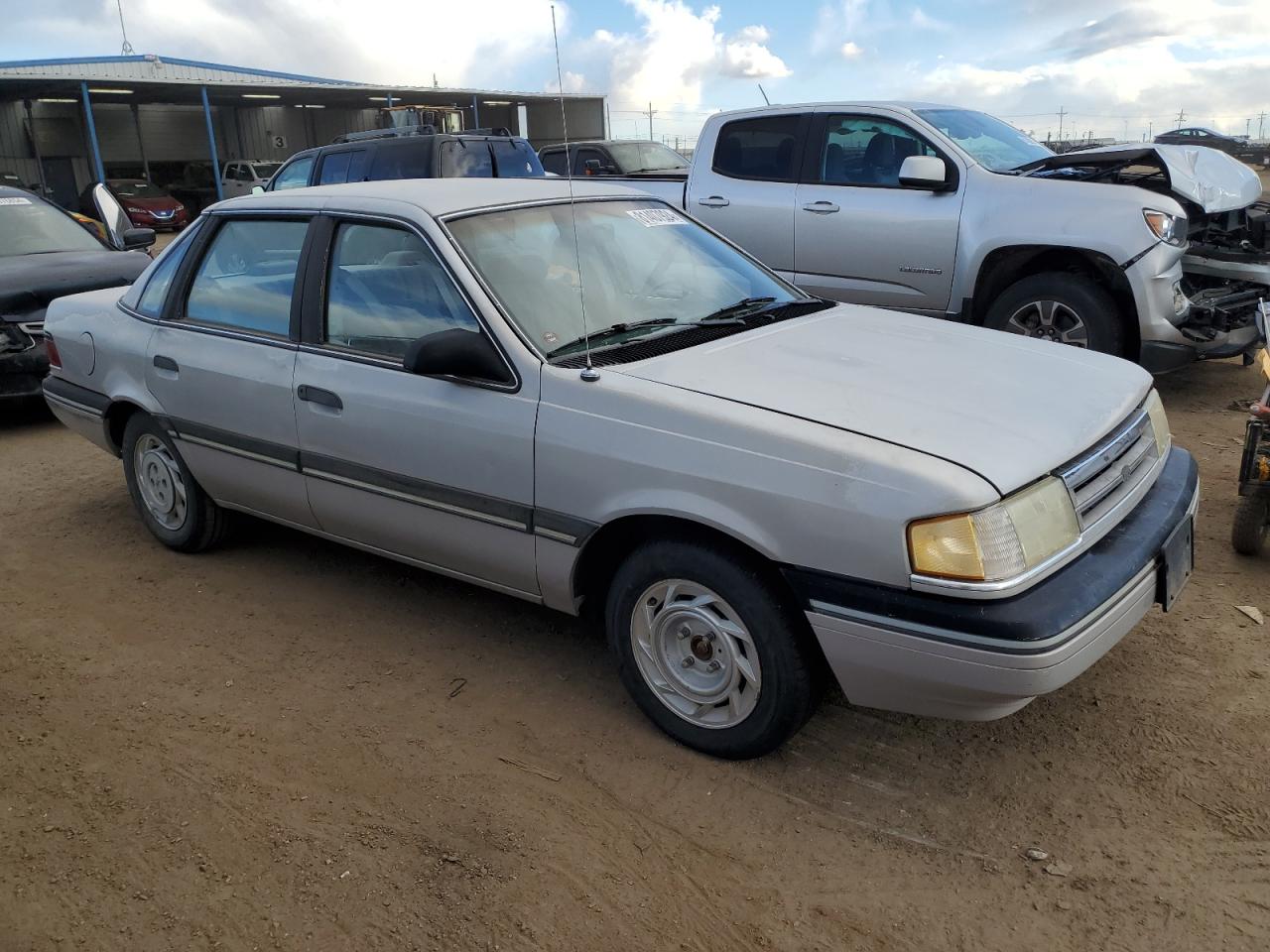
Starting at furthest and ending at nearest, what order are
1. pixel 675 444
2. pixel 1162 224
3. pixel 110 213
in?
pixel 110 213, pixel 1162 224, pixel 675 444

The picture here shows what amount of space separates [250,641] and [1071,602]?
2.95 meters

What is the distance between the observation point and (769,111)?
7.44 meters

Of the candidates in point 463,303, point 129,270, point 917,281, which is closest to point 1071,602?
point 463,303

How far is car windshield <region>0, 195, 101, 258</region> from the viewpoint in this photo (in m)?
7.95

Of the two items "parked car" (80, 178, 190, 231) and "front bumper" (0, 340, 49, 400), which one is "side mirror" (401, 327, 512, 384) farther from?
"parked car" (80, 178, 190, 231)

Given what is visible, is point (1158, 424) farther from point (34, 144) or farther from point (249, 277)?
point (34, 144)

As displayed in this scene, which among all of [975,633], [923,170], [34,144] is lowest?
[975,633]

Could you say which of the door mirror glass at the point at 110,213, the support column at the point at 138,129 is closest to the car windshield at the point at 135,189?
the support column at the point at 138,129

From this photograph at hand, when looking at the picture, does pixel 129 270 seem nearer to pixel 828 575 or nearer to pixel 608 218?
pixel 608 218

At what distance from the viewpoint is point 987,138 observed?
713 cm

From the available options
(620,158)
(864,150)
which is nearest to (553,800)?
(864,150)

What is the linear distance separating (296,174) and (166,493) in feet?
28.1

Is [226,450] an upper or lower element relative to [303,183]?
lower

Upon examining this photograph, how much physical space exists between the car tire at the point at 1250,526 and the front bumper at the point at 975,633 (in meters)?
1.72
